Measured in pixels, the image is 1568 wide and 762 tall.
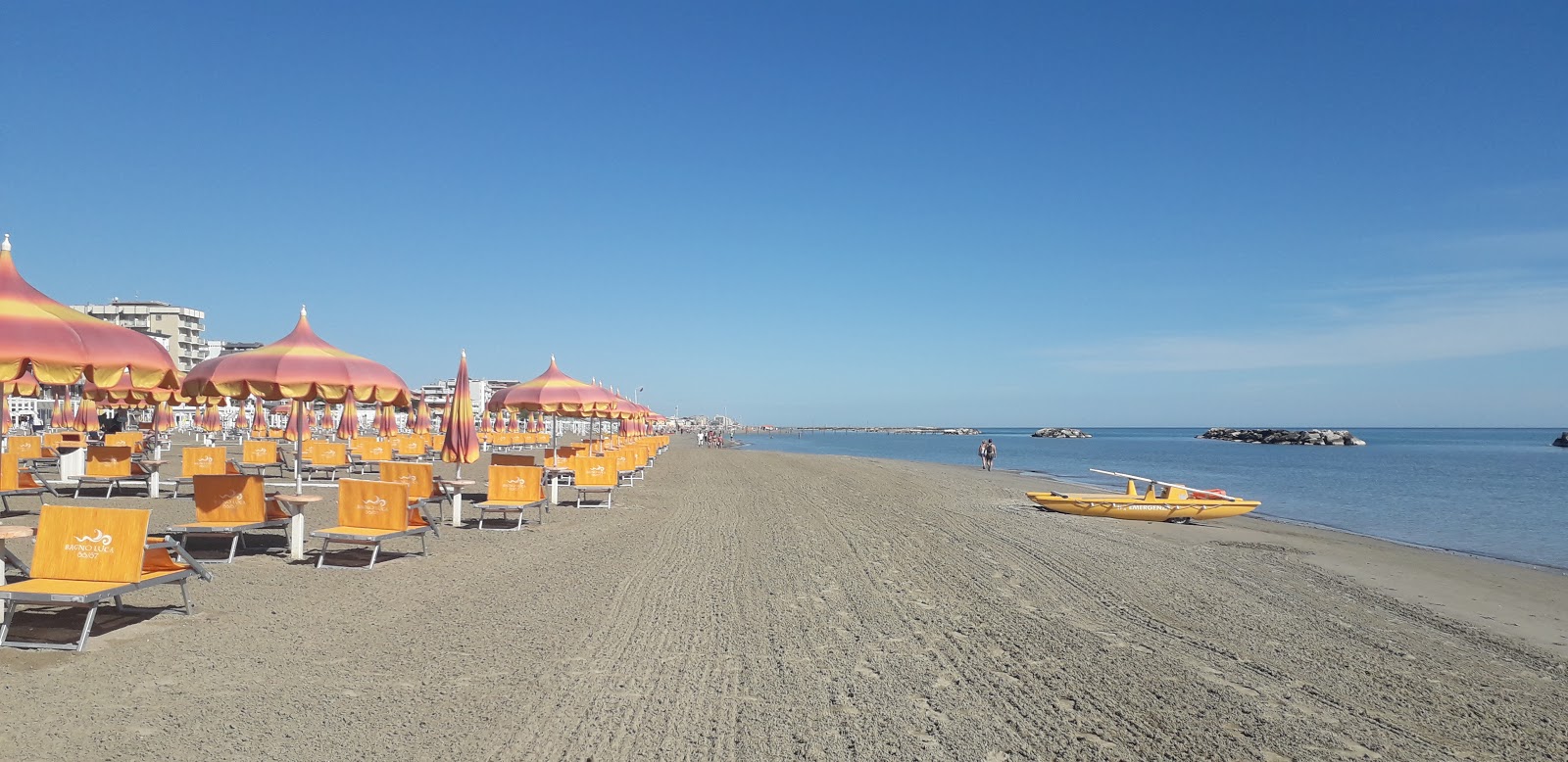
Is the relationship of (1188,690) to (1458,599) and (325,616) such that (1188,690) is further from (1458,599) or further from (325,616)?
(1458,599)

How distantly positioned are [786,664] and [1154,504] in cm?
1272

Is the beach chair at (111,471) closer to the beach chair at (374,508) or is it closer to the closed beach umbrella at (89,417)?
the beach chair at (374,508)

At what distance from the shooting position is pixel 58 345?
581 centimetres

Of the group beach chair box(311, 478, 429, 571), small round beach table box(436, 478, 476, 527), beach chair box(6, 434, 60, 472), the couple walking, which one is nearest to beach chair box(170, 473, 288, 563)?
beach chair box(311, 478, 429, 571)

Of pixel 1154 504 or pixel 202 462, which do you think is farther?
pixel 1154 504

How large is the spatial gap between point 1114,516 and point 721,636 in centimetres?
1216

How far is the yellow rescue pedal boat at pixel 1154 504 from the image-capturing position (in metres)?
15.8

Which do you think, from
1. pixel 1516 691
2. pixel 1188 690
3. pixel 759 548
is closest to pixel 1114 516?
pixel 759 548

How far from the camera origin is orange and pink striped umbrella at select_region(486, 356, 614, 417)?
15.1 meters

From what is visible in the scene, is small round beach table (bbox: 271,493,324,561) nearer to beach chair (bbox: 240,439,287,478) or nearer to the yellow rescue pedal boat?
beach chair (bbox: 240,439,287,478)

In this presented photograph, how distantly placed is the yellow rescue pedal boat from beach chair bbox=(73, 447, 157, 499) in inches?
597

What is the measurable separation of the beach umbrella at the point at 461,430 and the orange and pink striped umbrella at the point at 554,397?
3.27 metres

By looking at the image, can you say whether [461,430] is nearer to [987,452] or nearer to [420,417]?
[420,417]

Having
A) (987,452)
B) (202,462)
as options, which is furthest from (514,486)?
(987,452)
